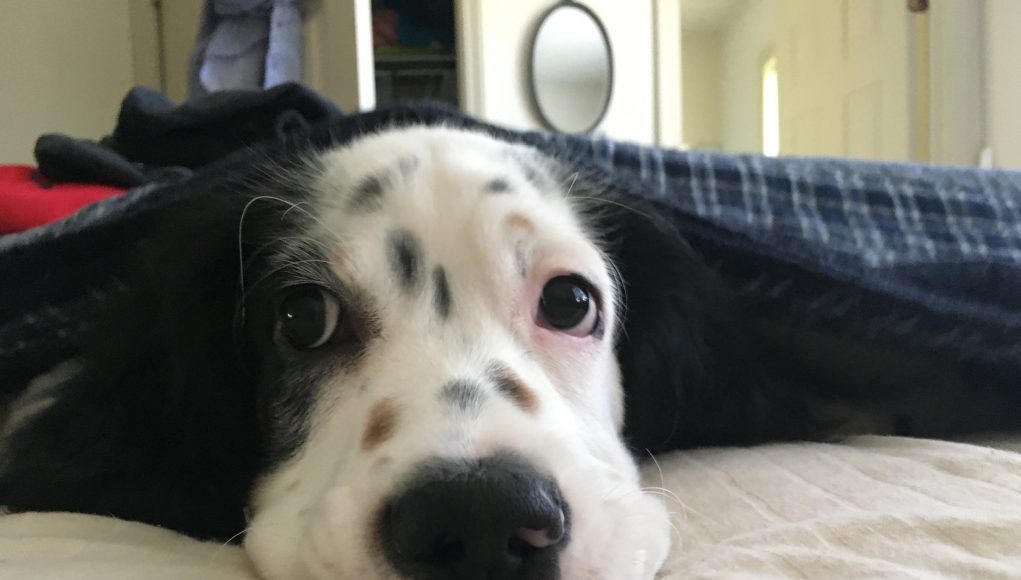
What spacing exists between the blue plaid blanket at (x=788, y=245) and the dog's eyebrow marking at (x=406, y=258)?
0.36m

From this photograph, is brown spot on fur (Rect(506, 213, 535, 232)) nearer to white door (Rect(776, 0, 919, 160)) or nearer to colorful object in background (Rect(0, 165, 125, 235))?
colorful object in background (Rect(0, 165, 125, 235))

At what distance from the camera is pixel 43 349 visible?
112 centimetres

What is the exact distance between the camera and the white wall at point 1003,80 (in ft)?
11.1

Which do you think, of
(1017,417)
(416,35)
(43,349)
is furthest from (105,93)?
(1017,417)

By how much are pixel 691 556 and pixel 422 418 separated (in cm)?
28

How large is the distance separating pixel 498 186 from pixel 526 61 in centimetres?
258

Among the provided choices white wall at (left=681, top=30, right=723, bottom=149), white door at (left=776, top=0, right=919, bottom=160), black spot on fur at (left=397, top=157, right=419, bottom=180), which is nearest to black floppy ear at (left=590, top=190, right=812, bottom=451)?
black spot on fur at (left=397, top=157, right=419, bottom=180)

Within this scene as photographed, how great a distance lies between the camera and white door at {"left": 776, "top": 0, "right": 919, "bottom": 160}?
12.8 feet

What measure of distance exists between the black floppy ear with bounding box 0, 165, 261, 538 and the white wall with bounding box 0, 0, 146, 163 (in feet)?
10.9

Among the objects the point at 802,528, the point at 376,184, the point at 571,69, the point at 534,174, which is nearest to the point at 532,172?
the point at 534,174

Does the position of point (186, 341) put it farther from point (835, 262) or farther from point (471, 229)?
point (835, 262)

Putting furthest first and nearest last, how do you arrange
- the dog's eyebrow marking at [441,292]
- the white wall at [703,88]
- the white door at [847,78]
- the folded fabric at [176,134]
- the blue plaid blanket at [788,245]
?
the white wall at [703,88] → the white door at [847,78] → the folded fabric at [176,134] → the blue plaid blanket at [788,245] → the dog's eyebrow marking at [441,292]

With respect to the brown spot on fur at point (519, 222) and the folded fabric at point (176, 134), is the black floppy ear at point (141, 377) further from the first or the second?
the brown spot on fur at point (519, 222)

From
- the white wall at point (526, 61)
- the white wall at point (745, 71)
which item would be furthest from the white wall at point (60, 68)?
the white wall at point (745, 71)
